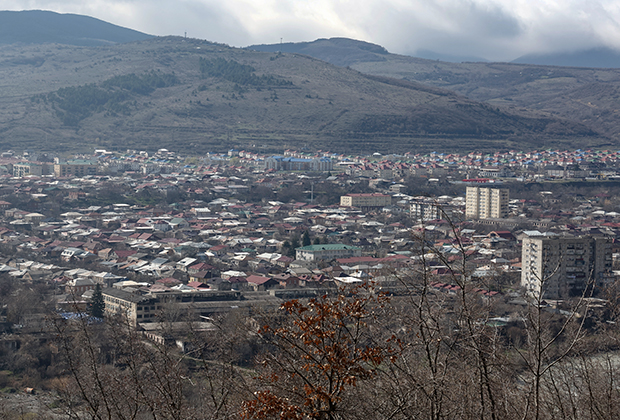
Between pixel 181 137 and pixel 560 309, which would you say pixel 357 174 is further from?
pixel 560 309

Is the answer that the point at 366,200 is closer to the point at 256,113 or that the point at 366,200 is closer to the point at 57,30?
the point at 256,113

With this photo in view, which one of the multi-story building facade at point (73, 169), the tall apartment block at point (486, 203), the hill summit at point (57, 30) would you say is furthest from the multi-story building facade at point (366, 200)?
the hill summit at point (57, 30)

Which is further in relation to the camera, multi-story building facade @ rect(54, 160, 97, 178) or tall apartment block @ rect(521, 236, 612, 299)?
multi-story building facade @ rect(54, 160, 97, 178)

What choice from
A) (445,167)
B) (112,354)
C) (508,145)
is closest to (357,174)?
(445,167)

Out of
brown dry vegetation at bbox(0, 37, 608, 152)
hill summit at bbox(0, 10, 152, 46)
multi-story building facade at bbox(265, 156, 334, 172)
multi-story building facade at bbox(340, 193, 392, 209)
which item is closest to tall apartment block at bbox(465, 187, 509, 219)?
multi-story building facade at bbox(340, 193, 392, 209)

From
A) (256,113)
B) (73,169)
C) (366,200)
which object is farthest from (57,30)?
(366,200)

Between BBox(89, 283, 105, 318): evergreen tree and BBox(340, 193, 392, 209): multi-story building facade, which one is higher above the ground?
BBox(340, 193, 392, 209): multi-story building facade

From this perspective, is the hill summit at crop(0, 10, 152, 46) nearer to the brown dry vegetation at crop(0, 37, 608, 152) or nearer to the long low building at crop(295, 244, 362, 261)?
the brown dry vegetation at crop(0, 37, 608, 152)
